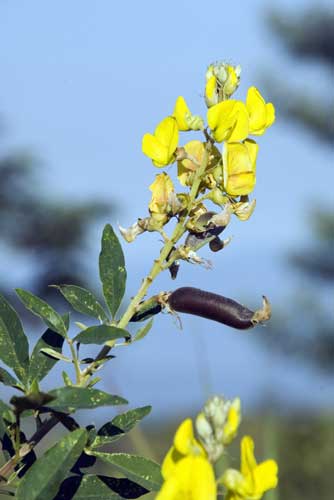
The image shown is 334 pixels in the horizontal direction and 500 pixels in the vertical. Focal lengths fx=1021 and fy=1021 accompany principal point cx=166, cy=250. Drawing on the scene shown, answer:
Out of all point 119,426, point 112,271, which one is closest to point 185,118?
point 112,271

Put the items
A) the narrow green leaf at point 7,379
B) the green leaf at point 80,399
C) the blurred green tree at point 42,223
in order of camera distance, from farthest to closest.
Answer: the blurred green tree at point 42,223 < the narrow green leaf at point 7,379 < the green leaf at point 80,399

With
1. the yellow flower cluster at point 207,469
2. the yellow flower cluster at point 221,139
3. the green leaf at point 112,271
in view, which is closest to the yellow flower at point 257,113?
the yellow flower cluster at point 221,139

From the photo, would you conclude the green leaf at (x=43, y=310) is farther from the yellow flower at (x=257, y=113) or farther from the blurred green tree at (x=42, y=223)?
the blurred green tree at (x=42, y=223)

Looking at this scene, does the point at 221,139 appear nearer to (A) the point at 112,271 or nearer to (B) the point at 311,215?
(A) the point at 112,271

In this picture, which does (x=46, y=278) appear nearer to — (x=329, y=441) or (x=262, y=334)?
(x=262, y=334)

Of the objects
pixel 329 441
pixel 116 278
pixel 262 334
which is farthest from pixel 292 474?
pixel 262 334

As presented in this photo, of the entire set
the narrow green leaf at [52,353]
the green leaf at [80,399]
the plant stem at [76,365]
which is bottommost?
the narrow green leaf at [52,353]
